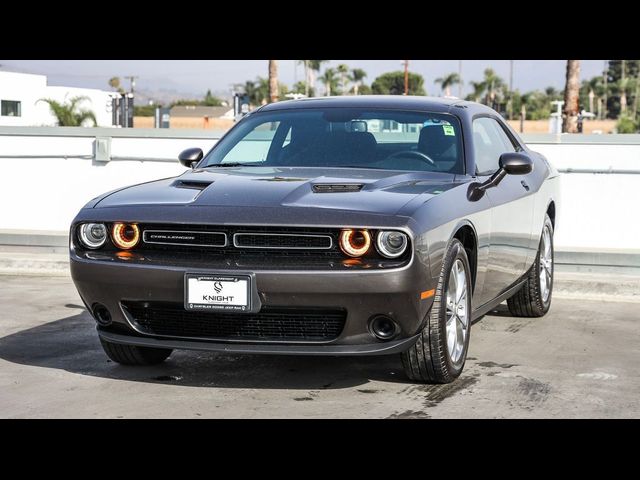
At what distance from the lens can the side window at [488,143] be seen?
7039mm

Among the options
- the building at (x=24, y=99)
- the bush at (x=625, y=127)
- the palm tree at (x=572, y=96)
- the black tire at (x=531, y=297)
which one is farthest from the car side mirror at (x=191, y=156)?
the bush at (x=625, y=127)

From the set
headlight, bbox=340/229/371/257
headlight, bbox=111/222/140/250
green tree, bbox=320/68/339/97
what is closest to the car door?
headlight, bbox=340/229/371/257

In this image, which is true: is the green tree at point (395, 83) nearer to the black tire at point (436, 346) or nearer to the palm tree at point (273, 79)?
the palm tree at point (273, 79)

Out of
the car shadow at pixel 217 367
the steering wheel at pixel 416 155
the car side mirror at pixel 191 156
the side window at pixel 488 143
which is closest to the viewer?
the car shadow at pixel 217 367

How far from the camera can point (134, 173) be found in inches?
534

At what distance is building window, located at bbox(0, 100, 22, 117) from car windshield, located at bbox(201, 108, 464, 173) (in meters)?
64.8

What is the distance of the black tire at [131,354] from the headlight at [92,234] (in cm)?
69

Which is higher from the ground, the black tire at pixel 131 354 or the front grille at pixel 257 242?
the front grille at pixel 257 242

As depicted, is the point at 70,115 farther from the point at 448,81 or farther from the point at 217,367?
the point at 448,81

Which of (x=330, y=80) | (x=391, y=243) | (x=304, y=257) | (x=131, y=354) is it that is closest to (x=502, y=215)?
(x=391, y=243)

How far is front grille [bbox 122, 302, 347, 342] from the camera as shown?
5.45m
